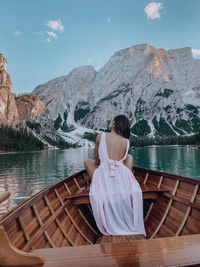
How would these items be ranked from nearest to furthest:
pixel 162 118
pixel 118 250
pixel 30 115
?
pixel 118 250, pixel 30 115, pixel 162 118

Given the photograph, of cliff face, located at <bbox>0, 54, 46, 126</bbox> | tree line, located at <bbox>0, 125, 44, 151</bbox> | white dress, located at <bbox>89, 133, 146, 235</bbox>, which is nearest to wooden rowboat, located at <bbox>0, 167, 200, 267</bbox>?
white dress, located at <bbox>89, 133, 146, 235</bbox>

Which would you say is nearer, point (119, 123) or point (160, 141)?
point (119, 123)

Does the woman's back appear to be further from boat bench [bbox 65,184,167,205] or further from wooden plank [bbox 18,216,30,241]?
wooden plank [bbox 18,216,30,241]

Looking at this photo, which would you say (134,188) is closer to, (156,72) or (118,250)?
(118,250)

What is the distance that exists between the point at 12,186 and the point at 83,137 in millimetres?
176621

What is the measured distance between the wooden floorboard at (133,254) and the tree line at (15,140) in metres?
100

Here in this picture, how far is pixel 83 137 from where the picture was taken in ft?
633

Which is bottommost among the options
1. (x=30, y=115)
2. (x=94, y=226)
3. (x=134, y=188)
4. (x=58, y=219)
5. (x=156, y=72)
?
(x=94, y=226)

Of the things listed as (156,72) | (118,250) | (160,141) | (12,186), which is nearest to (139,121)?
(156,72)

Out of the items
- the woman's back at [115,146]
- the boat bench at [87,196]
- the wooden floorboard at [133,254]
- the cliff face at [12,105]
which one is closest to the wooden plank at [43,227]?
the boat bench at [87,196]

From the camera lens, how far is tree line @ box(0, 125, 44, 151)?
92312 millimetres

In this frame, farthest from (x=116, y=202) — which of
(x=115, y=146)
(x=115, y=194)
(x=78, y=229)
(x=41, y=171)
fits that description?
(x=41, y=171)

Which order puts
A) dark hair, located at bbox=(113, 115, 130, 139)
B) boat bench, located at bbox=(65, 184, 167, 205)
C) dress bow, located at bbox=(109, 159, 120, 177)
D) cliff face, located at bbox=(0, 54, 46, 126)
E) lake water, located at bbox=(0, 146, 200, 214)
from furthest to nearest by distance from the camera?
cliff face, located at bbox=(0, 54, 46, 126)
lake water, located at bbox=(0, 146, 200, 214)
boat bench, located at bbox=(65, 184, 167, 205)
dark hair, located at bbox=(113, 115, 130, 139)
dress bow, located at bbox=(109, 159, 120, 177)

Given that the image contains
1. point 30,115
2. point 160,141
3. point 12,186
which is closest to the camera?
point 12,186
